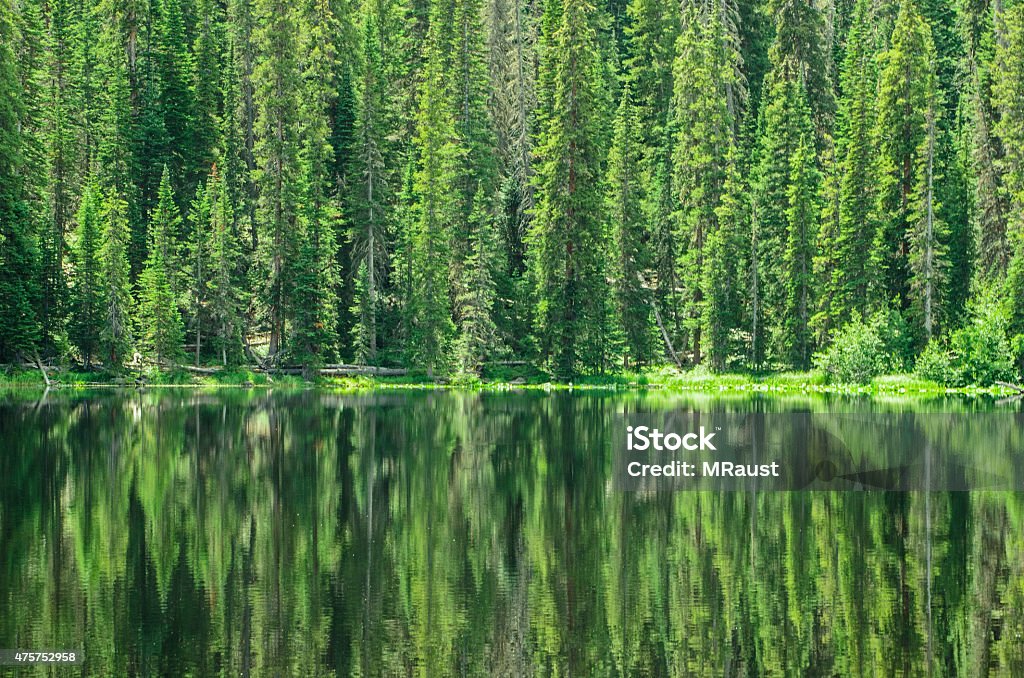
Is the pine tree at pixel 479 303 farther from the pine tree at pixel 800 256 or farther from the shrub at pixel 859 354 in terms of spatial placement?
the shrub at pixel 859 354

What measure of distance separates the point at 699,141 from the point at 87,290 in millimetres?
32537

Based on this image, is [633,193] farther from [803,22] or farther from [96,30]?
[96,30]

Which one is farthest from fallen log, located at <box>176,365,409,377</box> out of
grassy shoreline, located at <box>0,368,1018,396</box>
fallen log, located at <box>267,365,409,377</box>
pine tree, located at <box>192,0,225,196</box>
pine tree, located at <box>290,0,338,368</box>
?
pine tree, located at <box>192,0,225,196</box>

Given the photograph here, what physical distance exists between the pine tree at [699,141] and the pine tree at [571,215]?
16.8 ft

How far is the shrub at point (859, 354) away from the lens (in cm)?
6006

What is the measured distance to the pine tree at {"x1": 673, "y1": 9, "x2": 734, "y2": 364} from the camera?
230 ft

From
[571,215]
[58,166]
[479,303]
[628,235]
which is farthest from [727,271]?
[58,166]

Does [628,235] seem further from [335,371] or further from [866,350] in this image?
[335,371]

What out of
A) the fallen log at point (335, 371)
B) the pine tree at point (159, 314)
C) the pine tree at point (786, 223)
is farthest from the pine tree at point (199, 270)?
the pine tree at point (786, 223)

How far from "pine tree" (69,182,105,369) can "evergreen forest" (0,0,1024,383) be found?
17 centimetres

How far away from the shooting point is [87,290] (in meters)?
64.2

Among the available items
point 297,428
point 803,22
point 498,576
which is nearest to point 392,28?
point 803,22

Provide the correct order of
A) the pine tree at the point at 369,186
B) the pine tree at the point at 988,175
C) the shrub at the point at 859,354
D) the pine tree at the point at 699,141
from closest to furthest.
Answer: the shrub at the point at 859,354 → the pine tree at the point at 988,175 → the pine tree at the point at 369,186 → the pine tree at the point at 699,141

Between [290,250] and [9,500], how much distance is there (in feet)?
150
